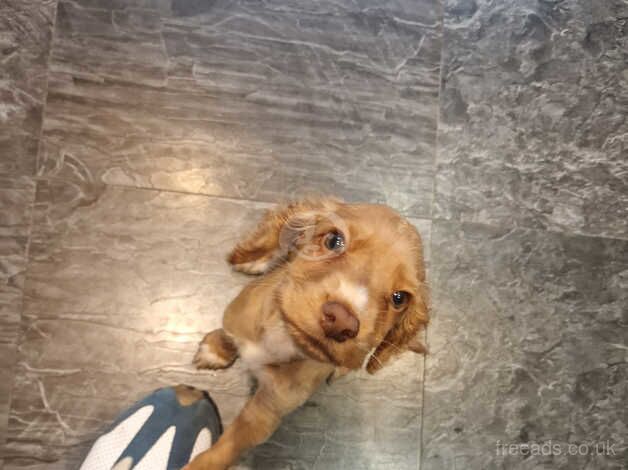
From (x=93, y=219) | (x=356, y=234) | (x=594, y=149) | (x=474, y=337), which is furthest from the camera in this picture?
(x=594, y=149)

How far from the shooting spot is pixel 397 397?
2352 millimetres

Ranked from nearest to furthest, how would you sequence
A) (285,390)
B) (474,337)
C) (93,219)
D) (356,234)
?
(356,234), (285,390), (93,219), (474,337)

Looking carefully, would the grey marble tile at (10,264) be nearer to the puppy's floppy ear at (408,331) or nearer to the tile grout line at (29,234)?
the tile grout line at (29,234)

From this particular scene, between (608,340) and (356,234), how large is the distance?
1448mm

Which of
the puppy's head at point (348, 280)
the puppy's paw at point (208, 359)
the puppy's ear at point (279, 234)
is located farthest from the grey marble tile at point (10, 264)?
the puppy's head at point (348, 280)

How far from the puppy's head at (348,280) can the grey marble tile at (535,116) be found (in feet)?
2.62

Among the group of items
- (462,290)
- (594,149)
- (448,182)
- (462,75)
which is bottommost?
(462,290)

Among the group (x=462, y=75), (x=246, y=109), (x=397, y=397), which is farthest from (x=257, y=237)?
(x=462, y=75)

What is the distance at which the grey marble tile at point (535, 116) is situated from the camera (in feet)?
8.29

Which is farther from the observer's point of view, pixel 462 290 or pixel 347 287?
pixel 462 290

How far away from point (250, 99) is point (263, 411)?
1151 mm

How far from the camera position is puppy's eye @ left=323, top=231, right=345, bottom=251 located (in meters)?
1.67

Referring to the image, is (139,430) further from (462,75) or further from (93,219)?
(462,75)

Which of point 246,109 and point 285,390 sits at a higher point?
point 246,109
